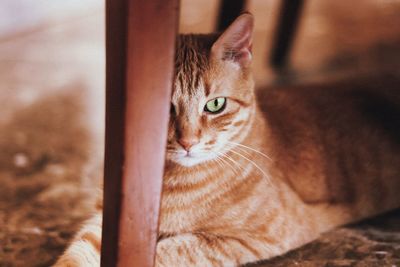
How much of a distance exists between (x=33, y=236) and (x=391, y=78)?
1.10 meters

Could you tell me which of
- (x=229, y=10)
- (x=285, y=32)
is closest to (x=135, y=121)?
(x=229, y=10)

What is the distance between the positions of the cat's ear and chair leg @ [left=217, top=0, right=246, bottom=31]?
663 millimetres

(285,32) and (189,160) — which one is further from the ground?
(285,32)

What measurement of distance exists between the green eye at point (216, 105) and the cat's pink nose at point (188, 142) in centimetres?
8

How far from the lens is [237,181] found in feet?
3.77

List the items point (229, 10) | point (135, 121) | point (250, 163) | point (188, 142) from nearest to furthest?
point (135, 121), point (188, 142), point (250, 163), point (229, 10)

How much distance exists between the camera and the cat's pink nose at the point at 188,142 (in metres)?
0.99

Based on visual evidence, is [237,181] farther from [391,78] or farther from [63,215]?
[391,78]

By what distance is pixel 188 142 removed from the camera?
1.00 m

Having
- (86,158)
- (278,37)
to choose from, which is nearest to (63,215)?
(86,158)

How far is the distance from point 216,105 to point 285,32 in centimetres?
109

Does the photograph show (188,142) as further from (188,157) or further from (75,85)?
(75,85)

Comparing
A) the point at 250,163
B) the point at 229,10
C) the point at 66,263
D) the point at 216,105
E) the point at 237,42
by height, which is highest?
the point at 229,10

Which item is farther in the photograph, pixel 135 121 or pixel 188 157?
pixel 188 157
